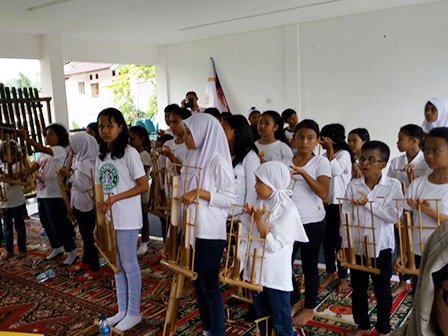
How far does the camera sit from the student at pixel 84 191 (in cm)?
387

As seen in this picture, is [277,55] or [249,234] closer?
[249,234]

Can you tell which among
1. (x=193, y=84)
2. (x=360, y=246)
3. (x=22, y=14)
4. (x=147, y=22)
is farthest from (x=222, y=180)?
(x=193, y=84)

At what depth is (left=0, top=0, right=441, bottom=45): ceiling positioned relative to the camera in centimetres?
595

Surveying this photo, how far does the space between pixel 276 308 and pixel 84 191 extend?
92.6 inches

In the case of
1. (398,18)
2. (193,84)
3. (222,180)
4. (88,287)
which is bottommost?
(88,287)

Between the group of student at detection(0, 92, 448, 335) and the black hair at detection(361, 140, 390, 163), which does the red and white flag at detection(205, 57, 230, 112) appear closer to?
the group of student at detection(0, 92, 448, 335)

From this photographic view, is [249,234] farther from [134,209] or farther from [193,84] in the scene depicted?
[193,84]

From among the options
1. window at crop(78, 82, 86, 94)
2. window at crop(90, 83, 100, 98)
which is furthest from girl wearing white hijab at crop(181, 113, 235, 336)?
window at crop(78, 82, 86, 94)

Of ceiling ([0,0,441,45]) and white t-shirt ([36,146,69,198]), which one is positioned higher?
ceiling ([0,0,441,45])

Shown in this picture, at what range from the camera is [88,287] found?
391cm

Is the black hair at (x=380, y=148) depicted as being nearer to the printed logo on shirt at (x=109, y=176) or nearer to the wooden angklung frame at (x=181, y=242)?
the wooden angklung frame at (x=181, y=242)

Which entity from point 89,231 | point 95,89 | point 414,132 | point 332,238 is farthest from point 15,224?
point 95,89

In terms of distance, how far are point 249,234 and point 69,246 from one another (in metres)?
3.00

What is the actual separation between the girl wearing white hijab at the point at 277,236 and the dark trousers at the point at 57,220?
275 cm
